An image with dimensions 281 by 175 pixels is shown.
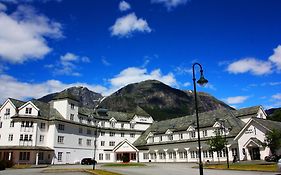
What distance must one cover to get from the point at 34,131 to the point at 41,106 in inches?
302

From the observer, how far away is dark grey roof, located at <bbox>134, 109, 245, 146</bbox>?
57.9m

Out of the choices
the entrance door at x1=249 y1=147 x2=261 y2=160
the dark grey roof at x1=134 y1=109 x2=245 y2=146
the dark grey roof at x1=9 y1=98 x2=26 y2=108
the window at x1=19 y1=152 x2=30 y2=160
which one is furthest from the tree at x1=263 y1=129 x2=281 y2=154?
the dark grey roof at x1=9 y1=98 x2=26 y2=108

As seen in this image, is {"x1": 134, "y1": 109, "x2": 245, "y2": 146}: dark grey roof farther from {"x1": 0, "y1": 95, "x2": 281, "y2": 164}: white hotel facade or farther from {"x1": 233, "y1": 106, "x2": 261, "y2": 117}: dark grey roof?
{"x1": 233, "y1": 106, "x2": 261, "y2": 117}: dark grey roof

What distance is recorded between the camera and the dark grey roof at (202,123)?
190 feet

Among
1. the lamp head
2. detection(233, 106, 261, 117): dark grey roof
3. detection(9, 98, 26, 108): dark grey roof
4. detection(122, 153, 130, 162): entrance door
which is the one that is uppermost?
detection(9, 98, 26, 108): dark grey roof

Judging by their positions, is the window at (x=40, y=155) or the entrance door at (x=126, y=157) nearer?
the window at (x=40, y=155)

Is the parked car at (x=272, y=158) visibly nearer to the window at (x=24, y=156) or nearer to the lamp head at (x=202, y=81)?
the lamp head at (x=202, y=81)

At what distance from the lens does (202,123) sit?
210 feet

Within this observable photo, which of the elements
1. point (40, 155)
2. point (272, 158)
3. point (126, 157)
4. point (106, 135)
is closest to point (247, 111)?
point (272, 158)

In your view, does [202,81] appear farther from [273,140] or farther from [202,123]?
[202,123]

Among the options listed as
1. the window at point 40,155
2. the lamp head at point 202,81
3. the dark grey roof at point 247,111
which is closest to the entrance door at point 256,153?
the dark grey roof at point 247,111

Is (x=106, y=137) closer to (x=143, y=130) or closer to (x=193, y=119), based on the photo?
(x=143, y=130)

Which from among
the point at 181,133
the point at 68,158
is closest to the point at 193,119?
the point at 181,133

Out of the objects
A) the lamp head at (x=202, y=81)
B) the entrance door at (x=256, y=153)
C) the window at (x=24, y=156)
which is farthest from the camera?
the window at (x=24, y=156)
